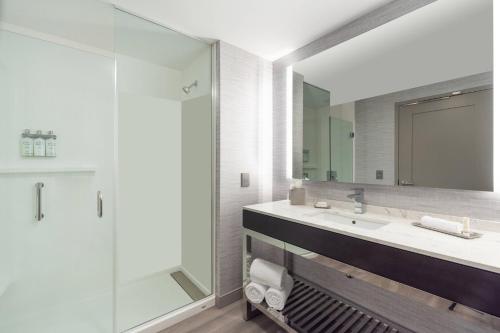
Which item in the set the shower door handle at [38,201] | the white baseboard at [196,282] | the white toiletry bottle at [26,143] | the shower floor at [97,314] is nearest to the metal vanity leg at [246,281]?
the white baseboard at [196,282]

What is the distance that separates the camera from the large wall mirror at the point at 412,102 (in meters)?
1.19

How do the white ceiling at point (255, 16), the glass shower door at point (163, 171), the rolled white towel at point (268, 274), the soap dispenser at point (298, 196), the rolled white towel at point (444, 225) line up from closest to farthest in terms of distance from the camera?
1. the rolled white towel at point (444, 225)
2. the white ceiling at point (255, 16)
3. the rolled white towel at point (268, 274)
4. the soap dispenser at point (298, 196)
5. the glass shower door at point (163, 171)

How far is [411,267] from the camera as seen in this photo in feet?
3.17

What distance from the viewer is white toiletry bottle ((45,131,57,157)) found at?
5.12 ft

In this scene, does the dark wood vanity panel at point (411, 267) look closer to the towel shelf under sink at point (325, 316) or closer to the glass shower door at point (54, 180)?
the towel shelf under sink at point (325, 316)

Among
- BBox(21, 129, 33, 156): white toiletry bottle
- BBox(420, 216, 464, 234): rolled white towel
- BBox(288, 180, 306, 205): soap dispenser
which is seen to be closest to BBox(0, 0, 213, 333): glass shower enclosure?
BBox(21, 129, 33, 156): white toiletry bottle

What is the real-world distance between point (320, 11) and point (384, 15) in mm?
412

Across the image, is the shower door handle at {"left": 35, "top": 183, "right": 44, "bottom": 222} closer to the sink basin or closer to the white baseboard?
the white baseboard

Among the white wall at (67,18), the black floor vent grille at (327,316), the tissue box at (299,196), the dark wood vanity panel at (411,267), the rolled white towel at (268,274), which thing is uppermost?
the white wall at (67,18)

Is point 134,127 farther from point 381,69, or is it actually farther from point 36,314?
point 381,69

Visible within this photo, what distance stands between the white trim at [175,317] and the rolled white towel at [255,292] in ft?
1.50

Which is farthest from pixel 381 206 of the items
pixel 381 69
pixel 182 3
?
pixel 182 3

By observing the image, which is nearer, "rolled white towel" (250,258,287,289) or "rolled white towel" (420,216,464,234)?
"rolled white towel" (420,216,464,234)

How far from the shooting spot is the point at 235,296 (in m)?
2.04
